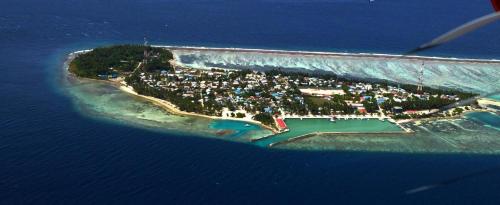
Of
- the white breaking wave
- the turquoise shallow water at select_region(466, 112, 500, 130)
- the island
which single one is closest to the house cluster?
the island

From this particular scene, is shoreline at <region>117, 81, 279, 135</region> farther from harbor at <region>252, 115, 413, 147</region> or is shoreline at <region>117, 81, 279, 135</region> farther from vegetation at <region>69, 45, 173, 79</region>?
vegetation at <region>69, 45, 173, 79</region>

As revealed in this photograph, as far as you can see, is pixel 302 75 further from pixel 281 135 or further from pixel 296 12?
pixel 296 12

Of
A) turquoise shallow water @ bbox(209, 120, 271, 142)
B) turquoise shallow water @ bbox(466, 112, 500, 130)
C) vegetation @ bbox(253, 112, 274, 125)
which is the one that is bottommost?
turquoise shallow water @ bbox(209, 120, 271, 142)

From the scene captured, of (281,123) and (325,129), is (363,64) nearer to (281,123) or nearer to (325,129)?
(325,129)

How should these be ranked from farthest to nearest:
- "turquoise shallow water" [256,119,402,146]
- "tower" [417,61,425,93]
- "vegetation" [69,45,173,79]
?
"vegetation" [69,45,173,79]
"tower" [417,61,425,93]
"turquoise shallow water" [256,119,402,146]

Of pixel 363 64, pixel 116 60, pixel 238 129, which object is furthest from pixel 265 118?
pixel 363 64
